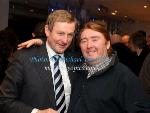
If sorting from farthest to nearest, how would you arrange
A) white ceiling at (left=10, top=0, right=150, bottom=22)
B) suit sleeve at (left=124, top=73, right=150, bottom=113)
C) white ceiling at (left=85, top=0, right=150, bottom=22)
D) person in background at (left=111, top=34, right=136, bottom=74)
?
white ceiling at (left=85, top=0, right=150, bottom=22), white ceiling at (left=10, top=0, right=150, bottom=22), person in background at (left=111, top=34, right=136, bottom=74), suit sleeve at (left=124, top=73, right=150, bottom=113)

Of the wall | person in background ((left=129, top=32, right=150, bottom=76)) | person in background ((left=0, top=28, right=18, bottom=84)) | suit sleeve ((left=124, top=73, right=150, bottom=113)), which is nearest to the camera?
suit sleeve ((left=124, top=73, right=150, bottom=113))

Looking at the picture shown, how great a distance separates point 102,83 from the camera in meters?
1.80

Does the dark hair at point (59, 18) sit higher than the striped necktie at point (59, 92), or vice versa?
the dark hair at point (59, 18)

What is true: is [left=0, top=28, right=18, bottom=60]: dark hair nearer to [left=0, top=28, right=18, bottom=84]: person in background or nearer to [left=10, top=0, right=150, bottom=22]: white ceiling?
[left=0, top=28, right=18, bottom=84]: person in background

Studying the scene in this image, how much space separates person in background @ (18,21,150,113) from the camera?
172 centimetres

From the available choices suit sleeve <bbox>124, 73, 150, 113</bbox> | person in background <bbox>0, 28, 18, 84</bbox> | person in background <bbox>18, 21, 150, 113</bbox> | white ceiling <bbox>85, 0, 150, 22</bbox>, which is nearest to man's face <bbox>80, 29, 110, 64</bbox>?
person in background <bbox>18, 21, 150, 113</bbox>

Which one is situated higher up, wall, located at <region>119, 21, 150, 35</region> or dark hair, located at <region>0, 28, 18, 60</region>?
dark hair, located at <region>0, 28, 18, 60</region>

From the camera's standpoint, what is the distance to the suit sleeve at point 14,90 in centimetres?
176

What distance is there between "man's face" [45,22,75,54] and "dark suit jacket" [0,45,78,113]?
13 centimetres

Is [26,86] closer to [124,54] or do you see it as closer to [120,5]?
[124,54]

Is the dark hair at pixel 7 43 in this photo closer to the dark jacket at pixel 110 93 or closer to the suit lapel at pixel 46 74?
the suit lapel at pixel 46 74

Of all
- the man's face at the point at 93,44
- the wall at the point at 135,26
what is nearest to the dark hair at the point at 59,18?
the man's face at the point at 93,44

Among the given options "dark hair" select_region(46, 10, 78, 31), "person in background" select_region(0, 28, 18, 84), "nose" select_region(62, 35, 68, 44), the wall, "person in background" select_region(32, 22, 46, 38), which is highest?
"dark hair" select_region(46, 10, 78, 31)

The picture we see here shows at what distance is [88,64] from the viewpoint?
1.87m
